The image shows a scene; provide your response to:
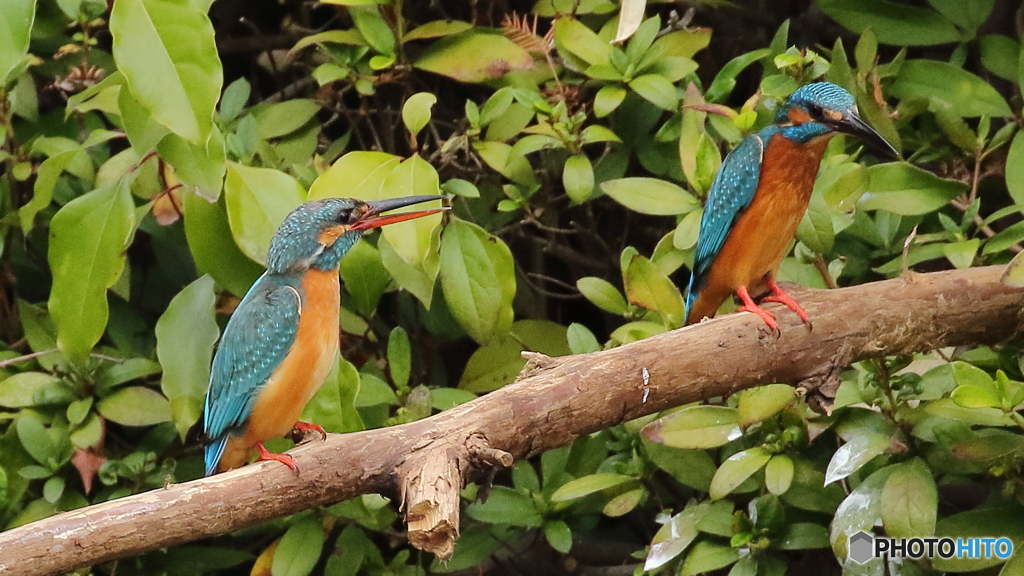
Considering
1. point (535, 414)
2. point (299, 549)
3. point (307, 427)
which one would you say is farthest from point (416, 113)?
point (299, 549)

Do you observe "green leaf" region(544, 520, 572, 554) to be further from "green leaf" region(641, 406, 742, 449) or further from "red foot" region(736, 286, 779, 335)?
"red foot" region(736, 286, 779, 335)

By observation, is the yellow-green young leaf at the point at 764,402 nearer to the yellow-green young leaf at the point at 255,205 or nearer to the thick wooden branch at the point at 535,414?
the thick wooden branch at the point at 535,414

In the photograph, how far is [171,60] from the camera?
6.77 feet

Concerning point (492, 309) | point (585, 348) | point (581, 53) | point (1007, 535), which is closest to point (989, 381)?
point (1007, 535)

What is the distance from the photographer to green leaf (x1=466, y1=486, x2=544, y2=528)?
265 cm

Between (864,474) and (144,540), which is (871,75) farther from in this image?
(144,540)

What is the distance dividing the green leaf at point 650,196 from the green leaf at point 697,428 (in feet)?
1.75

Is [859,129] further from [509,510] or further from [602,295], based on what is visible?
[509,510]

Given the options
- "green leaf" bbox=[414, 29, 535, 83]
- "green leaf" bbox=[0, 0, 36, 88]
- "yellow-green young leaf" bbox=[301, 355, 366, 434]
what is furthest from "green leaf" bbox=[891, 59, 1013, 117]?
"green leaf" bbox=[0, 0, 36, 88]

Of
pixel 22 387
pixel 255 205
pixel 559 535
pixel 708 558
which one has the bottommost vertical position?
pixel 559 535

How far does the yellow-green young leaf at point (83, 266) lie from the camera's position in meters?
2.45

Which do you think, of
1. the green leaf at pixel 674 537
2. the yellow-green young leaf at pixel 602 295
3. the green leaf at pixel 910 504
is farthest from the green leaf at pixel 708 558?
the yellow-green young leaf at pixel 602 295

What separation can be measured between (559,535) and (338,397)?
66cm

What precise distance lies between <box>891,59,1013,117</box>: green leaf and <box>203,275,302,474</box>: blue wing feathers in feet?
5.85
